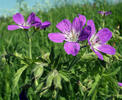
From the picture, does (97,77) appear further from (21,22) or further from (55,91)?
(21,22)

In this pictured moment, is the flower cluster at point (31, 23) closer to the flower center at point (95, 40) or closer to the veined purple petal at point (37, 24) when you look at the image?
the veined purple petal at point (37, 24)

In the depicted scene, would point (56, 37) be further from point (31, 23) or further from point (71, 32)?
Result: point (31, 23)

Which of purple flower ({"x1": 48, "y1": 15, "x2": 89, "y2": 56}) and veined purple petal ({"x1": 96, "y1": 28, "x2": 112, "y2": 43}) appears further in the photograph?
veined purple petal ({"x1": 96, "y1": 28, "x2": 112, "y2": 43})

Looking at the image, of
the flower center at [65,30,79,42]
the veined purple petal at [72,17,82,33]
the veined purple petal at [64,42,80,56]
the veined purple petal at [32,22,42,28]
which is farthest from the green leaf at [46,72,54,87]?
the veined purple petal at [32,22,42,28]

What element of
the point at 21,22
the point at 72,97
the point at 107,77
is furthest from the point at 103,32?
the point at 21,22

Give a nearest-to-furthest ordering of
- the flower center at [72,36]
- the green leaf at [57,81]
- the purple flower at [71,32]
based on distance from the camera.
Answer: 1. the green leaf at [57,81]
2. the purple flower at [71,32]
3. the flower center at [72,36]

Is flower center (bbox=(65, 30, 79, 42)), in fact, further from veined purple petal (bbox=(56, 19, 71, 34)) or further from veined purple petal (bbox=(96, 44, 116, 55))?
veined purple petal (bbox=(96, 44, 116, 55))

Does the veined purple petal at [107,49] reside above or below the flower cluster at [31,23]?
below

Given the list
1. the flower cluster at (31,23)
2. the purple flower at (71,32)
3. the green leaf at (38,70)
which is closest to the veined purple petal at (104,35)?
the purple flower at (71,32)

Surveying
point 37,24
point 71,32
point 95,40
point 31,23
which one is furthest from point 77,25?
point 31,23
